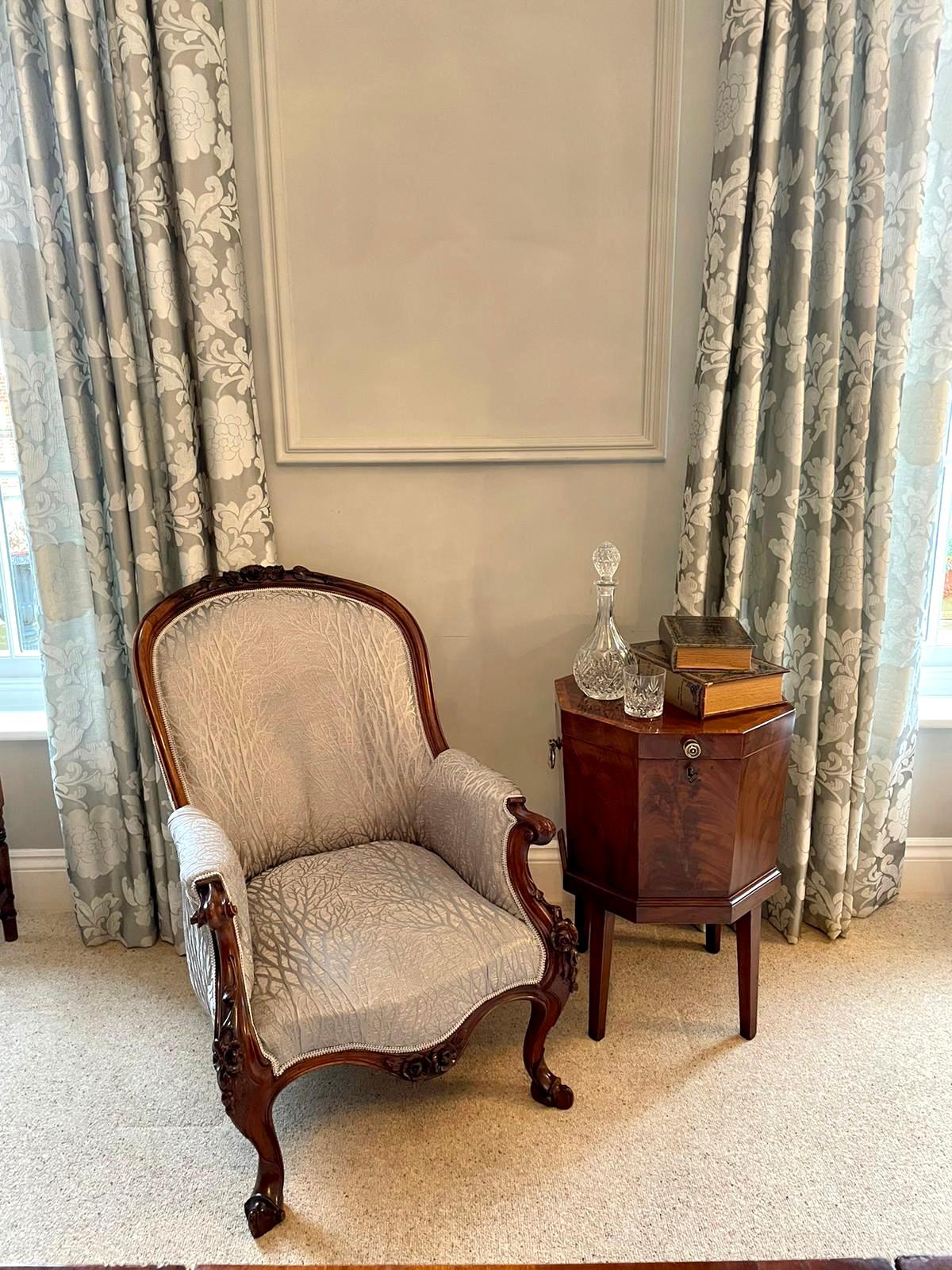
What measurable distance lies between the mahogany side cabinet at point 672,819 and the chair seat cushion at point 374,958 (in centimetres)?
29

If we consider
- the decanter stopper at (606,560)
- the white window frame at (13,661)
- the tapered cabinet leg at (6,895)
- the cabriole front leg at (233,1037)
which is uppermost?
the decanter stopper at (606,560)

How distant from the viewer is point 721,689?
1691 mm

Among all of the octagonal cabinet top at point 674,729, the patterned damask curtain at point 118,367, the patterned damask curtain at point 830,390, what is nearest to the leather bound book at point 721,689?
the octagonal cabinet top at point 674,729

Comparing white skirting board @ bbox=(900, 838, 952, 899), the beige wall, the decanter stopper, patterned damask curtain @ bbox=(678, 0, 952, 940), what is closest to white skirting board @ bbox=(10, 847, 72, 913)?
the beige wall

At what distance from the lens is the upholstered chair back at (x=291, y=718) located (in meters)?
1.76

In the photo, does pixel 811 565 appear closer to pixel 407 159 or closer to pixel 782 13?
pixel 782 13

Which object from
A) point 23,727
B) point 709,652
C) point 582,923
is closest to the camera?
point 709,652

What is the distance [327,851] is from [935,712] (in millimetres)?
1650

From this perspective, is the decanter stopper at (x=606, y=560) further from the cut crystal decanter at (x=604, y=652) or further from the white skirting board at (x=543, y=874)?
the white skirting board at (x=543, y=874)

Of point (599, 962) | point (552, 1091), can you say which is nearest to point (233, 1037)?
point (552, 1091)

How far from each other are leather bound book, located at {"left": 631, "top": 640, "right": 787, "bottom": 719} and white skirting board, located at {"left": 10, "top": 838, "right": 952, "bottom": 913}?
0.82m

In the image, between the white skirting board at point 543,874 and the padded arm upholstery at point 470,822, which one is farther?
the white skirting board at point 543,874

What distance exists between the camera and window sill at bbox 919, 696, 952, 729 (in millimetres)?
2289

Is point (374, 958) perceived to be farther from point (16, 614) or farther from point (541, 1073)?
point (16, 614)
